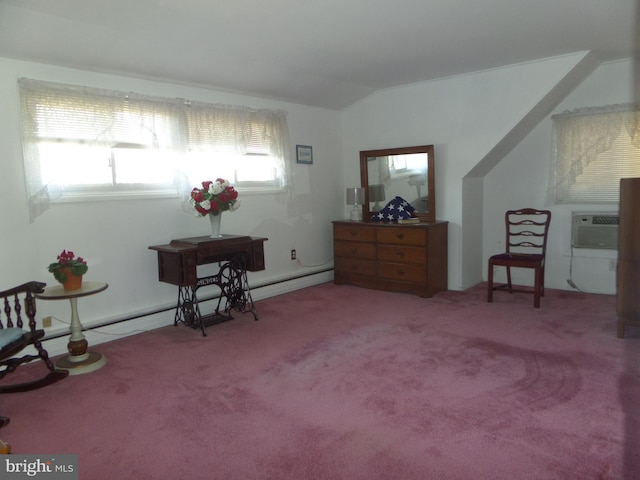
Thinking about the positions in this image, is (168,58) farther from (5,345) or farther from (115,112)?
(5,345)

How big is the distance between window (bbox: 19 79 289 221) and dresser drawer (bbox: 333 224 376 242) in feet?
3.12

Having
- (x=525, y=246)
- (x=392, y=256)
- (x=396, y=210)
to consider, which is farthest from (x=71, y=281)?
(x=525, y=246)

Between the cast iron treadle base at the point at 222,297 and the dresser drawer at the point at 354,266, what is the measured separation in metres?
1.30

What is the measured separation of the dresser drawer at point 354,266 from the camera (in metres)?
5.29

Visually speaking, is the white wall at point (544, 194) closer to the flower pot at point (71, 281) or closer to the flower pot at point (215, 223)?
the flower pot at point (215, 223)

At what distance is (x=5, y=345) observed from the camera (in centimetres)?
255

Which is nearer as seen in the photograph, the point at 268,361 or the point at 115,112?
the point at 268,361

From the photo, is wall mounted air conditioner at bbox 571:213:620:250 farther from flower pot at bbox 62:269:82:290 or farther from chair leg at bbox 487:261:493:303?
flower pot at bbox 62:269:82:290

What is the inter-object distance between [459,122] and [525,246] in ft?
4.87

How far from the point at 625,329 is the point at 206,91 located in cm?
412

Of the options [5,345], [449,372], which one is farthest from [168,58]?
[449,372]

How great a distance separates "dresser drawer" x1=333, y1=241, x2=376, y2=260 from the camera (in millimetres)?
5262

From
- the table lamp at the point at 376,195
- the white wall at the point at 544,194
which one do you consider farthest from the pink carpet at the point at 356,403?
the table lamp at the point at 376,195

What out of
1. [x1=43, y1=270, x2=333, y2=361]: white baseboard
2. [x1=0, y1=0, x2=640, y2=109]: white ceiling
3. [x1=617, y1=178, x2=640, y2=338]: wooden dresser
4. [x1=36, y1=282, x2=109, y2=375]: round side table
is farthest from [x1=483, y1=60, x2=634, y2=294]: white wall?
[x1=36, y1=282, x2=109, y2=375]: round side table
